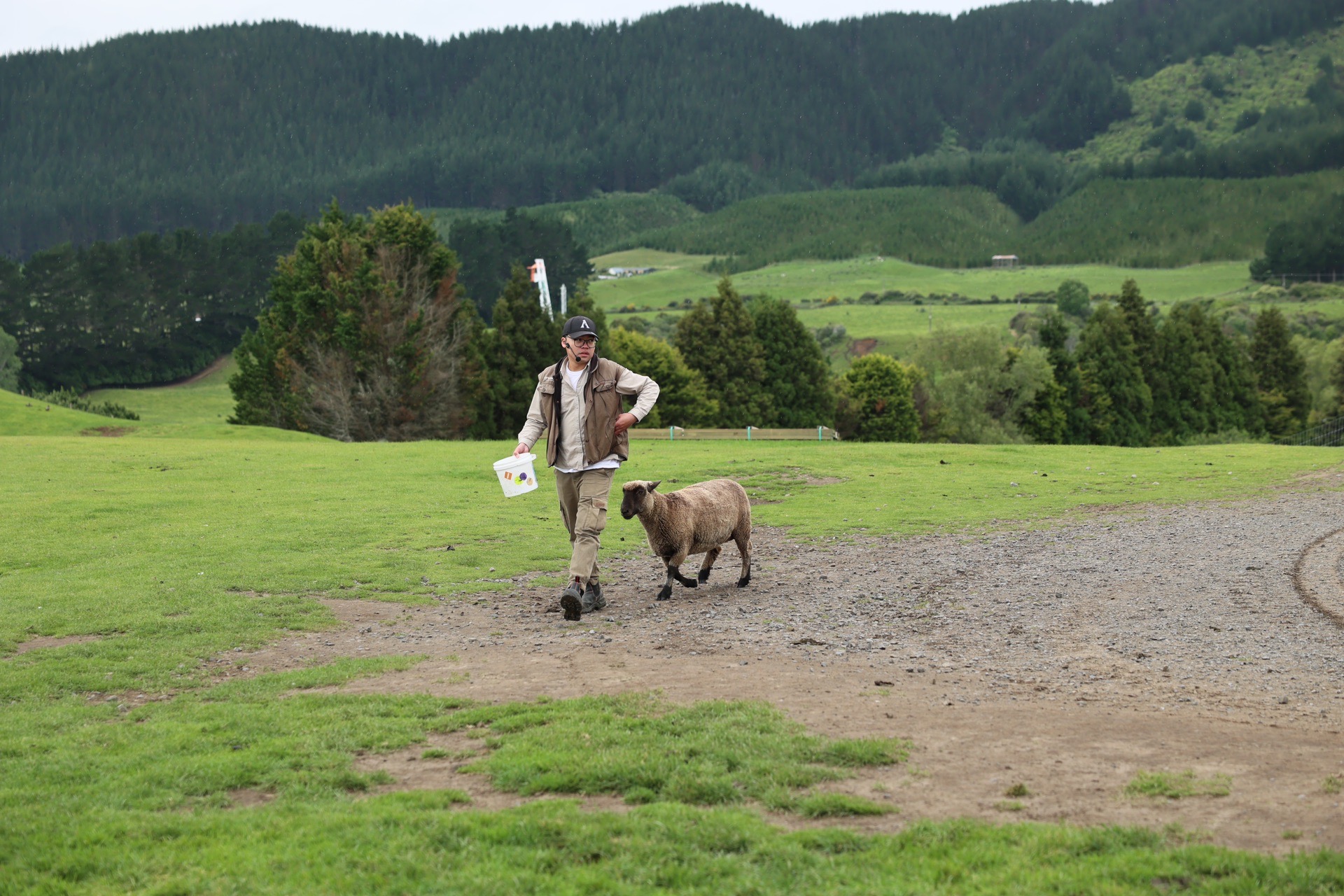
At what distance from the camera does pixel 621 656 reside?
11125 mm

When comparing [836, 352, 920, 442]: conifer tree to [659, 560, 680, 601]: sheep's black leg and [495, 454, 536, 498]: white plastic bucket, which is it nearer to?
[659, 560, 680, 601]: sheep's black leg

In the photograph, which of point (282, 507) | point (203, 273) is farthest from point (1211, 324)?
point (203, 273)

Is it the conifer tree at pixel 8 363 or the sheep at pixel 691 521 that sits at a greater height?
the conifer tree at pixel 8 363

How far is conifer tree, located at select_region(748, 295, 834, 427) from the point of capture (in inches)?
3039

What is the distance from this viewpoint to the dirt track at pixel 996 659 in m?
7.17

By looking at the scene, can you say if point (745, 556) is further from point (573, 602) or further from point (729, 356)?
point (729, 356)

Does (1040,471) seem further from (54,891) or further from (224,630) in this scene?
(54,891)

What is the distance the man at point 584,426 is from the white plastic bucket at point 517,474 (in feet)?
0.51

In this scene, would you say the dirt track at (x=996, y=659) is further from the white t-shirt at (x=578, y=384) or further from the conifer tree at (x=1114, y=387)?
the conifer tree at (x=1114, y=387)

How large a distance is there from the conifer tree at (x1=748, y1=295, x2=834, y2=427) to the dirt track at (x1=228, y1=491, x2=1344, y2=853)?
5871 cm

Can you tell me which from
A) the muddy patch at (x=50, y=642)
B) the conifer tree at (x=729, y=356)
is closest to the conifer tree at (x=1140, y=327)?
the conifer tree at (x=729, y=356)

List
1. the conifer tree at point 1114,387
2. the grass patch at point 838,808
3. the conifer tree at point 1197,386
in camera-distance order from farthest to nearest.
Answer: the conifer tree at point 1197,386
the conifer tree at point 1114,387
the grass patch at point 838,808

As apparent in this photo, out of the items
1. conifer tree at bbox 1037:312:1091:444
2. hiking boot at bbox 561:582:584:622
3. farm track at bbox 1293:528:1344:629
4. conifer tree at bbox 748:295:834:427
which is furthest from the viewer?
conifer tree at bbox 1037:312:1091:444

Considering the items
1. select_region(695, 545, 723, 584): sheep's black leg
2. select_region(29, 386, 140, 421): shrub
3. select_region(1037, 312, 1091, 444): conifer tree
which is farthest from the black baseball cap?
select_region(1037, 312, 1091, 444): conifer tree
